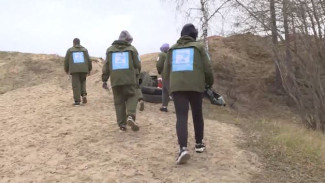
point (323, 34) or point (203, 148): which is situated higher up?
point (323, 34)

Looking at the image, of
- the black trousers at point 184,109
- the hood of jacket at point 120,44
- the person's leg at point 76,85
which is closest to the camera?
the black trousers at point 184,109

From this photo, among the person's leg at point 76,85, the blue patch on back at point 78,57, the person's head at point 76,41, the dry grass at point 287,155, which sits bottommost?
the dry grass at point 287,155

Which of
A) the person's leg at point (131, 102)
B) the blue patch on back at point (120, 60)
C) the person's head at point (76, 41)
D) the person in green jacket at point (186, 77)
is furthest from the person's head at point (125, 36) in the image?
the person's head at point (76, 41)

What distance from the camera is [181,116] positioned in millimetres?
5992

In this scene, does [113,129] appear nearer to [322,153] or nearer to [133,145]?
[133,145]

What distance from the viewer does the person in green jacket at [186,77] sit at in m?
5.95

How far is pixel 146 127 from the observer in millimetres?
8492

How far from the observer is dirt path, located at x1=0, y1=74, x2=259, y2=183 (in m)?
5.82

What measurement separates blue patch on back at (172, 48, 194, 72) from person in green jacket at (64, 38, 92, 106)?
16.9ft

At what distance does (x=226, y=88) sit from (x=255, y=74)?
9.06 ft


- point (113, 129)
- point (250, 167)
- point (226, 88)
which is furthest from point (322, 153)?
point (226, 88)

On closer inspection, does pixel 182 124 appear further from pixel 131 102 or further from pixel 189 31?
pixel 131 102

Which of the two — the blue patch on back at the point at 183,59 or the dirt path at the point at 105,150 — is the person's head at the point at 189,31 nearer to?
the blue patch on back at the point at 183,59

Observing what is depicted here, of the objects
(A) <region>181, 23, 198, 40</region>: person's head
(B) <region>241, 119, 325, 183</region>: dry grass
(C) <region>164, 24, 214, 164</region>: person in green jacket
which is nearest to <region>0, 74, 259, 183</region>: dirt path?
(B) <region>241, 119, 325, 183</region>: dry grass
